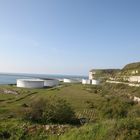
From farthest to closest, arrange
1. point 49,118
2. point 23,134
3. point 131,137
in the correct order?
point 49,118 < point 23,134 < point 131,137

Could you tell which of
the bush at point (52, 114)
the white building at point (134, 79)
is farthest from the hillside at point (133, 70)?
the bush at point (52, 114)

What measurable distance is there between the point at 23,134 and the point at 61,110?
22.2ft

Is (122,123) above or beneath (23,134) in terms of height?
above

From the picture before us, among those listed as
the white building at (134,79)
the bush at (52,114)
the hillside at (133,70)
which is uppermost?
the hillside at (133,70)

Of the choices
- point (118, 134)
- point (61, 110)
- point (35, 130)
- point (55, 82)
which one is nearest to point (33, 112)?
point (61, 110)

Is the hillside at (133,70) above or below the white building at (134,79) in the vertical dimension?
above

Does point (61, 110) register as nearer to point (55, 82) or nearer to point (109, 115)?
point (109, 115)

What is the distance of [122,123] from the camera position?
38.1 ft

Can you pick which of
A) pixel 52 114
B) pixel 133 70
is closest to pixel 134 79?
pixel 133 70

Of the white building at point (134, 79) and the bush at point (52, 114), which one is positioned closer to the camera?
the bush at point (52, 114)

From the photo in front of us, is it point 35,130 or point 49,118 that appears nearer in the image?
point 35,130

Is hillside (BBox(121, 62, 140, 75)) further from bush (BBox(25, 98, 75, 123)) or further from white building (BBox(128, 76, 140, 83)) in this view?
bush (BBox(25, 98, 75, 123))

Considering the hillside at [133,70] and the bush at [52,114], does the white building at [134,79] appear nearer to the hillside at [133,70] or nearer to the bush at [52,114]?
the hillside at [133,70]

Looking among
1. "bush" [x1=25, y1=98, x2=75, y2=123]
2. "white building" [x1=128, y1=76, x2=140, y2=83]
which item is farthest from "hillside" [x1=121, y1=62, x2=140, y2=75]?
"bush" [x1=25, y1=98, x2=75, y2=123]
